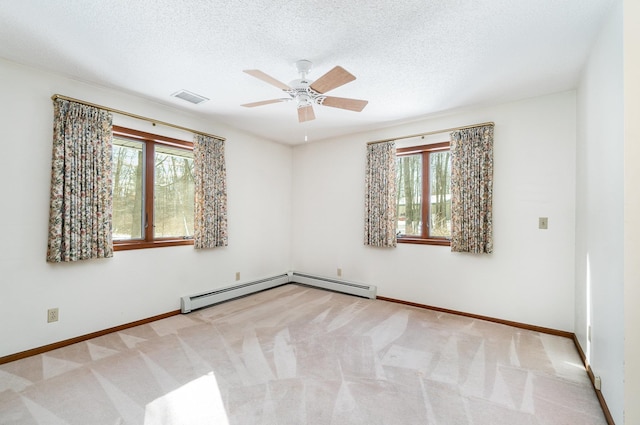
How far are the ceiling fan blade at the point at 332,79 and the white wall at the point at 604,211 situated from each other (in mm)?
1589

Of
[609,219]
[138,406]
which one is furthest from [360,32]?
[138,406]

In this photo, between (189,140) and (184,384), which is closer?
(184,384)

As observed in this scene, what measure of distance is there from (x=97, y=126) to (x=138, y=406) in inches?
104

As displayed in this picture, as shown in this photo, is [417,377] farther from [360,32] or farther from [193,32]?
[193,32]

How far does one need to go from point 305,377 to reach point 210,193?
2735 millimetres

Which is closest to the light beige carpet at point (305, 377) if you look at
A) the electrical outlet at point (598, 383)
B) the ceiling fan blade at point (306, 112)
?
the electrical outlet at point (598, 383)

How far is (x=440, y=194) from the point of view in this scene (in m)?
3.93

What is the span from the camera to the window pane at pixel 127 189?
327cm

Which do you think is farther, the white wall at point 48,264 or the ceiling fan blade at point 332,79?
the white wall at point 48,264

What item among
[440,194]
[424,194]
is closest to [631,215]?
[440,194]

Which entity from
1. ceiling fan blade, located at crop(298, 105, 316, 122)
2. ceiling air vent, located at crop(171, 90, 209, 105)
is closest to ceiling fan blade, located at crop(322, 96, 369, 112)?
ceiling fan blade, located at crop(298, 105, 316, 122)

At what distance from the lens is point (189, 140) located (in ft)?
12.6

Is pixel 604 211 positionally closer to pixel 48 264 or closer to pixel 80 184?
pixel 80 184

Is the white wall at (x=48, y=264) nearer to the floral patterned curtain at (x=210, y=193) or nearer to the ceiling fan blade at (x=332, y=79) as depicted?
the floral patterned curtain at (x=210, y=193)
